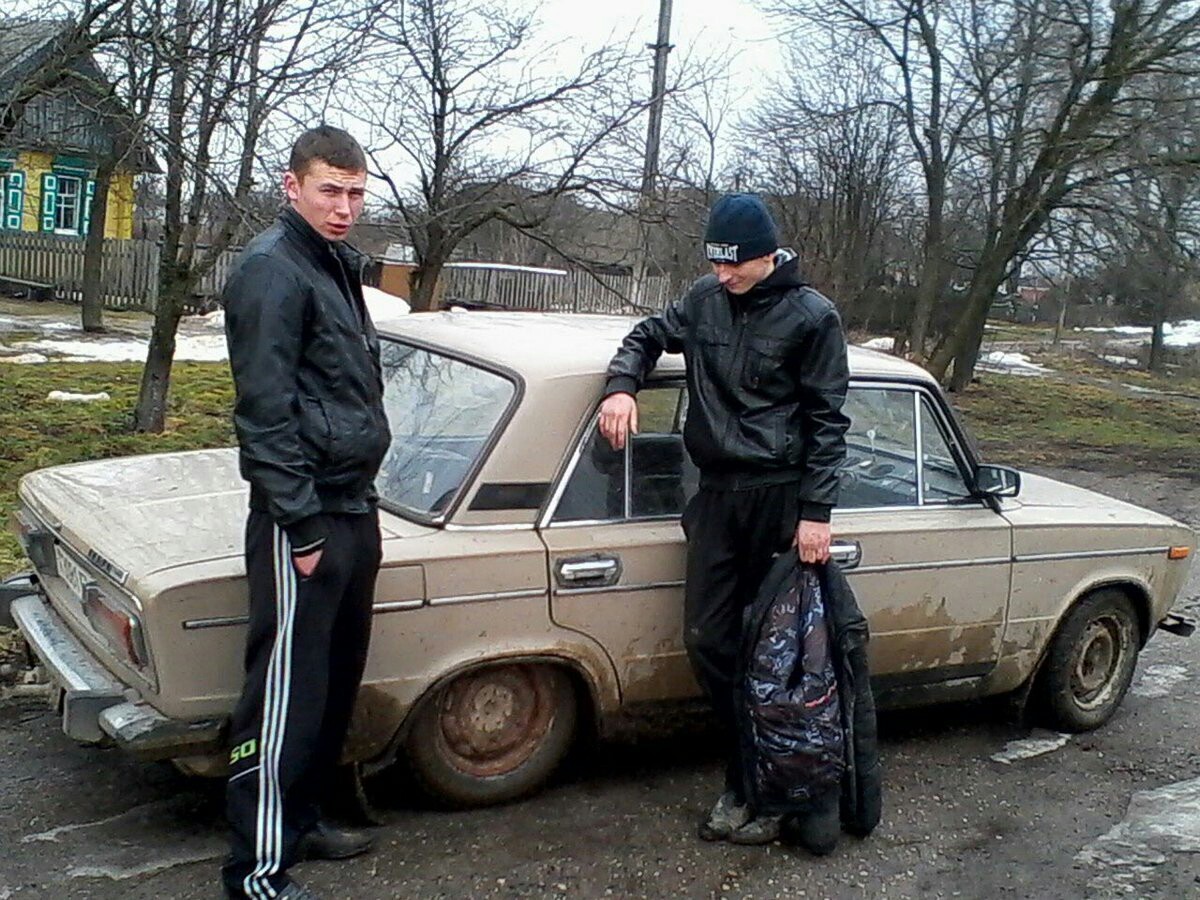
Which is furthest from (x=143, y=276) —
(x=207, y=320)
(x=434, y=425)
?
(x=434, y=425)

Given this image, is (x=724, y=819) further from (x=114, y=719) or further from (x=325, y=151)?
(x=325, y=151)

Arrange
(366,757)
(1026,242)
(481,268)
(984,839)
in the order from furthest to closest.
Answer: (481,268), (1026,242), (984,839), (366,757)

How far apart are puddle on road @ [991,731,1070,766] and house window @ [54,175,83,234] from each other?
3003 centimetres

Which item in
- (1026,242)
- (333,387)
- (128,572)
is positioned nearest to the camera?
(333,387)

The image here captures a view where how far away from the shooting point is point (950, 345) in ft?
62.6

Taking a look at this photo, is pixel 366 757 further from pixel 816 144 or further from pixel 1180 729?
pixel 816 144

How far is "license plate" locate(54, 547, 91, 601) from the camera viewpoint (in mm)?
3742

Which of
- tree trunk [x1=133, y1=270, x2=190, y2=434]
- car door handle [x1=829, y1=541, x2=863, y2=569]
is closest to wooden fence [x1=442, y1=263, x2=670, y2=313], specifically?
tree trunk [x1=133, y1=270, x2=190, y2=434]

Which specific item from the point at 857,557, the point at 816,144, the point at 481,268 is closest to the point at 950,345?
the point at 816,144

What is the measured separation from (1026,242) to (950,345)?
2501 millimetres

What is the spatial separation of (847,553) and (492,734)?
1296mm

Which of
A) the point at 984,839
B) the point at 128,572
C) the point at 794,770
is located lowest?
the point at 984,839

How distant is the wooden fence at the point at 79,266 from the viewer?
22547mm

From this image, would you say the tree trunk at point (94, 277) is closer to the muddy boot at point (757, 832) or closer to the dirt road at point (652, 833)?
the dirt road at point (652, 833)
